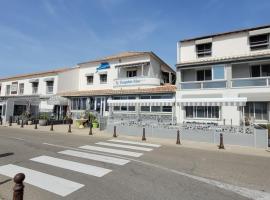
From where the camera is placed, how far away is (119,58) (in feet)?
91.0

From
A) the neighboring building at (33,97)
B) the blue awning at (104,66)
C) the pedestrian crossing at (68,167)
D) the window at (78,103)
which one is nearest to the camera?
the pedestrian crossing at (68,167)

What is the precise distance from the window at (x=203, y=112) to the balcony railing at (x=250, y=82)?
2.87m

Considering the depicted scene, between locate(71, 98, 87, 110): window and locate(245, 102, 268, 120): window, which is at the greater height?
locate(71, 98, 87, 110): window

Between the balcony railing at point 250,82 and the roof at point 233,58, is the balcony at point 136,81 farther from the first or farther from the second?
the balcony railing at point 250,82

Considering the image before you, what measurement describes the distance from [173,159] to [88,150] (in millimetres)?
4428

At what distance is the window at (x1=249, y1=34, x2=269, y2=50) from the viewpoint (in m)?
19.2

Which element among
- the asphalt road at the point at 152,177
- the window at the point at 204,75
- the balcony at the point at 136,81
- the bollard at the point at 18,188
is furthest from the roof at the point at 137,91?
the bollard at the point at 18,188

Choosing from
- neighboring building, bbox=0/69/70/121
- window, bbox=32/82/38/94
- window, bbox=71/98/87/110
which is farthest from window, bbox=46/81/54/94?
window, bbox=71/98/87/110

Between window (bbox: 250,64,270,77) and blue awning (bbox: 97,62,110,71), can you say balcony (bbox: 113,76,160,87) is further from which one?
window (bbox: 250,64,270,77)

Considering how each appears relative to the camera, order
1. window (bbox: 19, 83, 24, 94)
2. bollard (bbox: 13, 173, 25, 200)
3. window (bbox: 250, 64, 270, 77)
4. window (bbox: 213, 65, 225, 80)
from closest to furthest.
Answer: bollard (bbox: 13, 173, 25, 200) < window (bbox: 250, 64, 270, 77) < window (bbox: 213, 65, 225, 80) < window (bbox: 19, 83, 24, 94)

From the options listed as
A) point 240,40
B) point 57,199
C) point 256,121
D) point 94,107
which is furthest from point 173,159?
point 94,107

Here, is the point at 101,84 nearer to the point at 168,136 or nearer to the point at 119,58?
the point at 119,58

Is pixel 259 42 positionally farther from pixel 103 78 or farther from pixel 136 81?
pixel 103 78

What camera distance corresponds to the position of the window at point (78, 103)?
91.2ft
